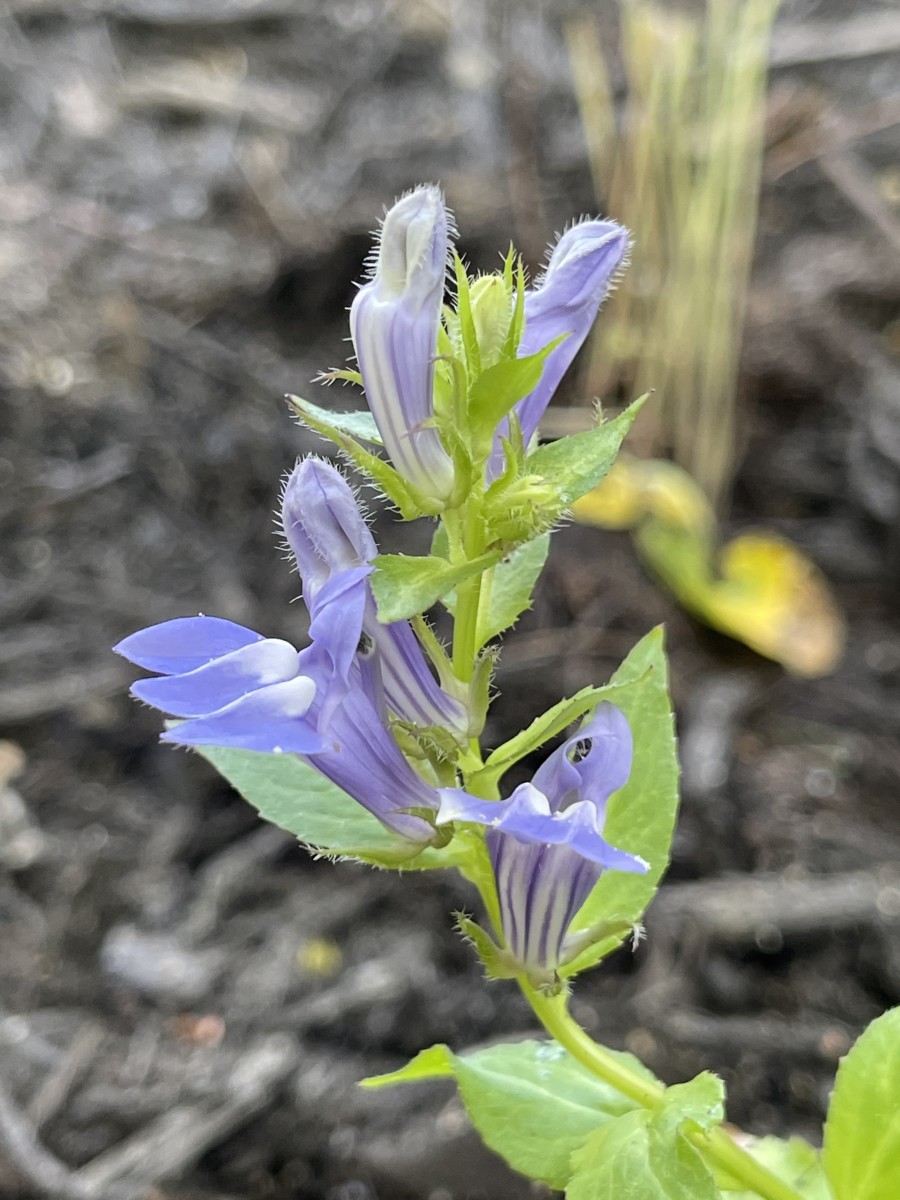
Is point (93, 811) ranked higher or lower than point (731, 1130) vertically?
higher

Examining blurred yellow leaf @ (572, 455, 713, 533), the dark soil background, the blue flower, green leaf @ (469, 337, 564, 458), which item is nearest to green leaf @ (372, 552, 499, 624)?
the blue flower

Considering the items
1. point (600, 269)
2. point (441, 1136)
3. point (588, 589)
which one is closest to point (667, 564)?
point (588, 589)

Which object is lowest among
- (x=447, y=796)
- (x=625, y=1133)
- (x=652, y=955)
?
(x=652, y=955)

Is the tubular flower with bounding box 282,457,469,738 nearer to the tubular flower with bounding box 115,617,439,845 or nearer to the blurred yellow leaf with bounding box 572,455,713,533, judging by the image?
the tubular flower with bounding box 115,617,439,845

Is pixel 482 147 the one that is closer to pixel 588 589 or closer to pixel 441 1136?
pixel 588 589

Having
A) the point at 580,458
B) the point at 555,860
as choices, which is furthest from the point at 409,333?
the point at 555,860

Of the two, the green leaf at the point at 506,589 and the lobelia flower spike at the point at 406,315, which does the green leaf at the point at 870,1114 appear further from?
the lobelia flower spike at the point at 406,315
